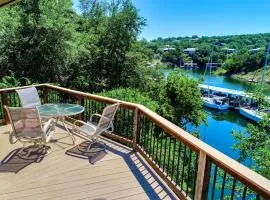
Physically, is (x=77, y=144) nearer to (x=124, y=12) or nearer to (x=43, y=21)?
(x=43, y=21)

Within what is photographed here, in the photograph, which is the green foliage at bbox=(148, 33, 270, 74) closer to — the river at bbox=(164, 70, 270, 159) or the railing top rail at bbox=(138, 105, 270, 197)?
the river at bbox=(164, 70, 270, 159)

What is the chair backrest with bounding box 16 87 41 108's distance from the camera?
19.1 ft

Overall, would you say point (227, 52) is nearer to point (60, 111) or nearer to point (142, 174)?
point (60, 111)

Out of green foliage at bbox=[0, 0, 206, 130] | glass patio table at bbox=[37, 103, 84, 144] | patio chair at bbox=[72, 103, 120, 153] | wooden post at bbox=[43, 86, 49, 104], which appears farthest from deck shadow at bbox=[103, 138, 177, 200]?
green foliage at bbox=[0, 0, 206, 130]

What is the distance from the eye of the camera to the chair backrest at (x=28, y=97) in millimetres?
5816

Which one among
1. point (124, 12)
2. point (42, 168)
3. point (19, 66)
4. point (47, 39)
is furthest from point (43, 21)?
point (42, 168)

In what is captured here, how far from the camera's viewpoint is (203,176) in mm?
2787

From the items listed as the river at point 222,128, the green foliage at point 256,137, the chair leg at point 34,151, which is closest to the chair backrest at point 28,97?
the chair leg at point 34,151

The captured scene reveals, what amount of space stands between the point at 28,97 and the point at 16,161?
1959 mm

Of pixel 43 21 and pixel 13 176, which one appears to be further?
Answer: pixel 43 21

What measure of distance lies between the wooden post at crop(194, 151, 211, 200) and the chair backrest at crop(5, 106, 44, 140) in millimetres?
2542

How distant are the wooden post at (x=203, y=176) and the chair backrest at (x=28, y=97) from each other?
4.03 m

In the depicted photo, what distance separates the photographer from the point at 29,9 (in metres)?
13.2

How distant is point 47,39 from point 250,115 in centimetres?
2685
